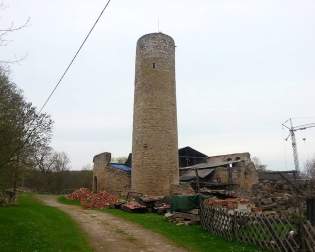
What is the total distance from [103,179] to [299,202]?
16199mm

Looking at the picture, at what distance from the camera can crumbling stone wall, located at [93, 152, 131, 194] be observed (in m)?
28.0

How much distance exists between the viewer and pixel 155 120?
75.3 feet

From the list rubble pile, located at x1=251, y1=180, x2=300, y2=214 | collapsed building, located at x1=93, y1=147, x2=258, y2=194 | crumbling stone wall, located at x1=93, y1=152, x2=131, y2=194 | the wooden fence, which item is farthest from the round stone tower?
the wooden fence

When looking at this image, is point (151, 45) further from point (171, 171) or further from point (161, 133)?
point (171, 171)

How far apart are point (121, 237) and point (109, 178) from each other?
1707 cm

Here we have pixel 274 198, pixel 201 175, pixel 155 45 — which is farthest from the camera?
pixel 201 175

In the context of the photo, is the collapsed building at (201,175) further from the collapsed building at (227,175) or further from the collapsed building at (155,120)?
the collapsed building at (155,120)

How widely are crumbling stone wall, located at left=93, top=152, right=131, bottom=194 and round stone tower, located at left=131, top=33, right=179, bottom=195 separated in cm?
450

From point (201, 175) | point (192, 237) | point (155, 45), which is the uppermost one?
point (155, 45)

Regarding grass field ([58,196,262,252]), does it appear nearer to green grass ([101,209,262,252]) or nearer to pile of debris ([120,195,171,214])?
green grass ([101,209,262,252])

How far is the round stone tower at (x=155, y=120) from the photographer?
22688mm

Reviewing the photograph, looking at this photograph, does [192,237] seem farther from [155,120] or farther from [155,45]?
[155,45]

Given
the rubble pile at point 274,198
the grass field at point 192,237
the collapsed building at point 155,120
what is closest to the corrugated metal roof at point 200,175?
the collapsed building at point 155,120

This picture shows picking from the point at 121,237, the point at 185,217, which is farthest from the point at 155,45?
the point at 121,237
